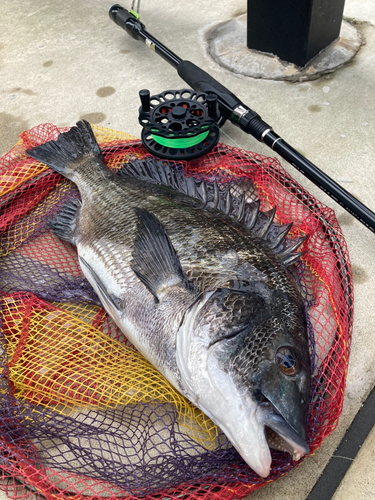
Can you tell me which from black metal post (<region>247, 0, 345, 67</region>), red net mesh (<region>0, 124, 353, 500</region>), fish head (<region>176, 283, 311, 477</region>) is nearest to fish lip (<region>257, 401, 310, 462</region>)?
fish head (<region>176, 283, 311, 477</region>)

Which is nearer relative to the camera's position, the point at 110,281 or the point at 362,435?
the point at 362,435

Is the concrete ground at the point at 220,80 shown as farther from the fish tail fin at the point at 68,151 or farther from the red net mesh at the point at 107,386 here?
the fish tail fin at the point at 68,151

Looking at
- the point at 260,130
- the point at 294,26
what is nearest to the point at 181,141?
the point at 260,130

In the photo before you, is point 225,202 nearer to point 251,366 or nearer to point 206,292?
point 206,292

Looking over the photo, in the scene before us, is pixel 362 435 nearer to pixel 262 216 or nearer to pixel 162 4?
pixel 262 216

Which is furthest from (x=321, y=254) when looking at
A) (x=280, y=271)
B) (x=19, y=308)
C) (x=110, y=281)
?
(x=19, y=308)

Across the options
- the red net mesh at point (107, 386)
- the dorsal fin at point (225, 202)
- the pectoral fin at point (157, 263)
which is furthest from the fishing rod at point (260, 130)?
the pectoral fin at point (157, 263)
